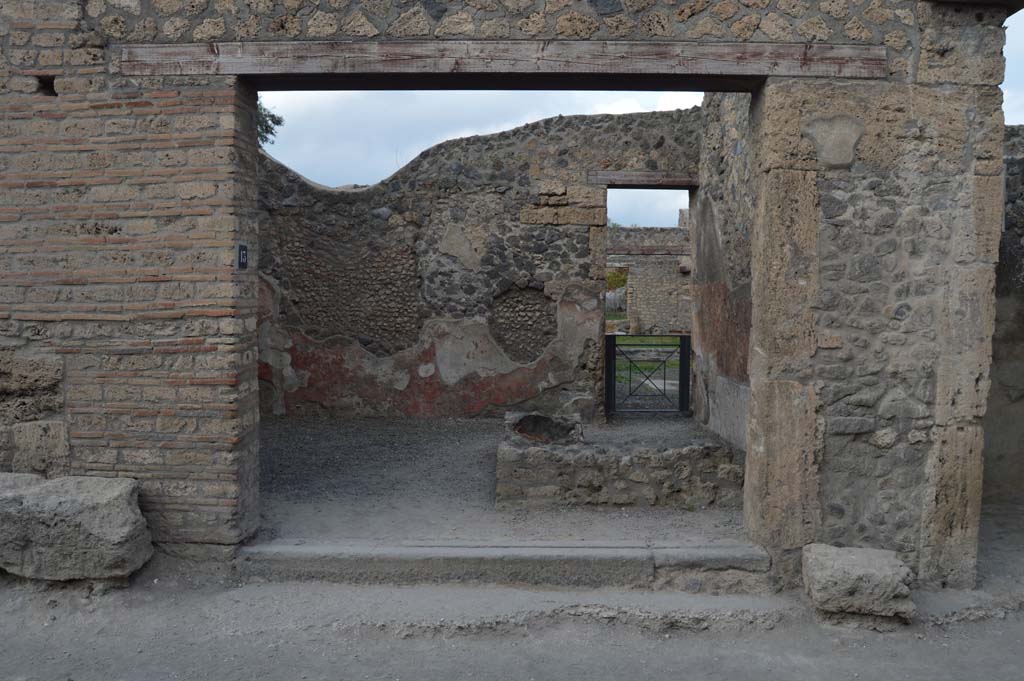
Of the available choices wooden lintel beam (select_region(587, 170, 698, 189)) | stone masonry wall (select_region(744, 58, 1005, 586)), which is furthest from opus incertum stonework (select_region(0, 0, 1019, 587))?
wooden lintel beam (select_region(587, 170, 698, 189))

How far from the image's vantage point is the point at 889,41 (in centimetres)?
391

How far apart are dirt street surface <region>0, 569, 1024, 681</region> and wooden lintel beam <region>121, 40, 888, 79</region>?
2506 mm

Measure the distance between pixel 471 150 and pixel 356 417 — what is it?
2926mm

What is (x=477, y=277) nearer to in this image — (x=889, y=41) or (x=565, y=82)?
(x=565, y=82)

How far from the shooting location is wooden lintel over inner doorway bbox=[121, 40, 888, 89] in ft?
12.8

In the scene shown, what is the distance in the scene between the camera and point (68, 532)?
386 centimetres

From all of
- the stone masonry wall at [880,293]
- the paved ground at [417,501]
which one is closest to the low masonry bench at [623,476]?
the paved ground at [417,501]

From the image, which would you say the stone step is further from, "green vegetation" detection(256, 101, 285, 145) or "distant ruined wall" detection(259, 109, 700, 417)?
"green vegetation" detection(256, 101, 285, 145)

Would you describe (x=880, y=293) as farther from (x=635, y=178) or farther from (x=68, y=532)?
(x=635, y=178)

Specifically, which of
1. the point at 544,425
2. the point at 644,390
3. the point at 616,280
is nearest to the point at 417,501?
the point at 544,425

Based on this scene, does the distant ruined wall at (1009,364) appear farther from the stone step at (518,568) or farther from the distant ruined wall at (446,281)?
the distant ruined wall at (446,281)

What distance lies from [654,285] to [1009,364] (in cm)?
1252

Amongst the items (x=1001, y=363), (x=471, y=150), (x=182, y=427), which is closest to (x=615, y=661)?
(x=182, y=427)

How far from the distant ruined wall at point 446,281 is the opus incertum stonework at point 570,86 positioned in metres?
4.05
